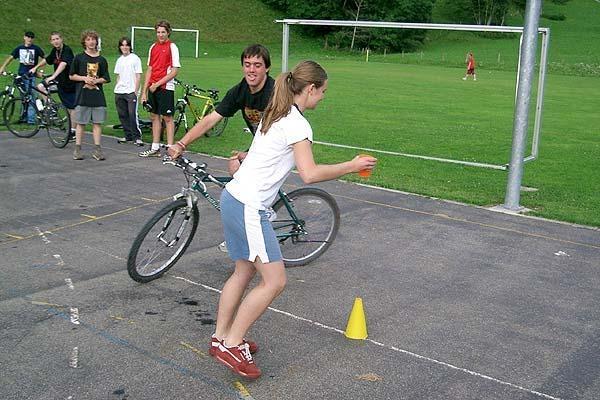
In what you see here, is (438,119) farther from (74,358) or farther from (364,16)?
(364,16)

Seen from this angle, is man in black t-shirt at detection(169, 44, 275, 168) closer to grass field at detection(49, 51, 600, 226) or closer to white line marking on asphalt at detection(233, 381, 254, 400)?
white line marking on asphalt at detection(233, 381, 254, 400)

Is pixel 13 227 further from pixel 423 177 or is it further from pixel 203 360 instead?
pixel 423 177

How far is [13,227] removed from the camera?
7379 mm

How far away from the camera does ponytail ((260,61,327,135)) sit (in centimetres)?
423

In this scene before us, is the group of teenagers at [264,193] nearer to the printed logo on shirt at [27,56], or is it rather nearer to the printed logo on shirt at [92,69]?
the printed logo on shirt at [92,69]

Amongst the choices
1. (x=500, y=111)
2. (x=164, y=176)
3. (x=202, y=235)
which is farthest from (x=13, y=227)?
(x=500, y=111)

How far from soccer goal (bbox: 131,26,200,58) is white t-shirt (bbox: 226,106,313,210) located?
40095 mm

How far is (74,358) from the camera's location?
455cm

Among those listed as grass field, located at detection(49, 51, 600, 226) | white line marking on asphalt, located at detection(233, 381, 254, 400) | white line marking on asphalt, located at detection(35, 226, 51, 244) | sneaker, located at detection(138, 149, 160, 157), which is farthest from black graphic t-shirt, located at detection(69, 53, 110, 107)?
white line marking on asphalt, located at detection(233, 381, 254, 400)

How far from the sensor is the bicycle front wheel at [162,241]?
579 cm

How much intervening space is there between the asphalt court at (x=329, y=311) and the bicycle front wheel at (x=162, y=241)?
114mm

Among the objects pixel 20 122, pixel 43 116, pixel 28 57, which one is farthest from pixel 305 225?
pixel 28 57

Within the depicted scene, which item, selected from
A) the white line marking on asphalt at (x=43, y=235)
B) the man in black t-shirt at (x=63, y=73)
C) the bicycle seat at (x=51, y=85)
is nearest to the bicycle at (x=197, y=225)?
the white line marking on asphalt at (x=43, y=235)

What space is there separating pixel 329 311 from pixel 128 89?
8.55m
